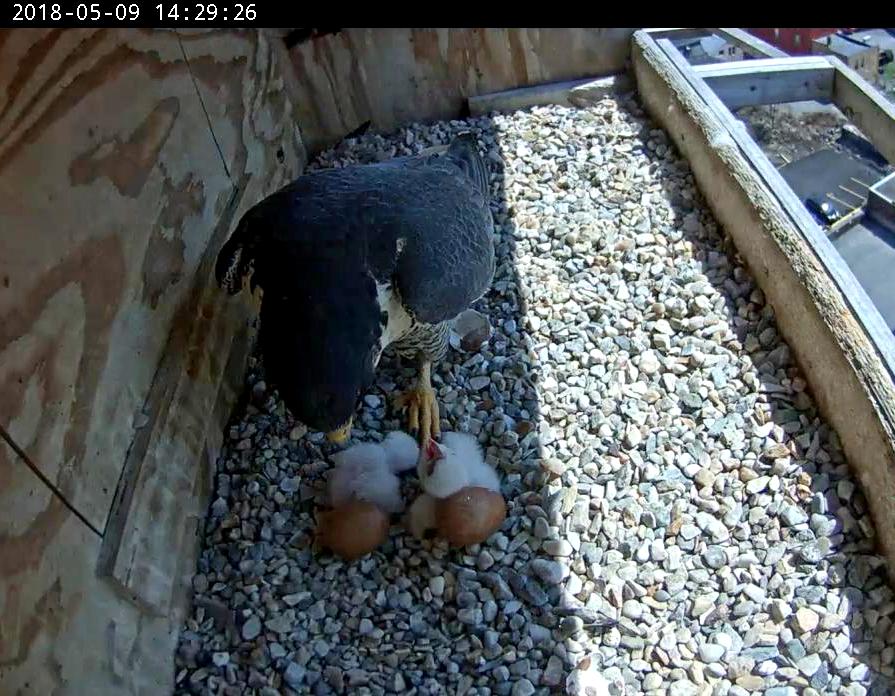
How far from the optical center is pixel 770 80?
3.08 m

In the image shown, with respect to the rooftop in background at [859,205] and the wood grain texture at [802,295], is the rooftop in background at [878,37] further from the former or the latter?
the wood grain texture at [802,295]

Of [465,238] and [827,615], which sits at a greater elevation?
[465,238]

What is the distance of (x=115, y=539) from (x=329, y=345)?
2.05ft

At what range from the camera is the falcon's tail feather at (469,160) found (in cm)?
257

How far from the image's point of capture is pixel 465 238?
7.12 ft

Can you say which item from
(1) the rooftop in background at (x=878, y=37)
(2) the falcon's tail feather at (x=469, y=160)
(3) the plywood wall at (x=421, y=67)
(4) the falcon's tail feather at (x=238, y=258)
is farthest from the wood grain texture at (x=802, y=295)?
(4) the falcon's tail feather at (x=238, y=258)

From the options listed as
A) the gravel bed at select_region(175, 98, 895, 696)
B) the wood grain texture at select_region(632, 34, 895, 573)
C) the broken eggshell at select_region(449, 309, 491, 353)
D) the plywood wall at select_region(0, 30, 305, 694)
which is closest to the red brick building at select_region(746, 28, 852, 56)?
the wood grain texture at select_region(632, 34, 895, 573)

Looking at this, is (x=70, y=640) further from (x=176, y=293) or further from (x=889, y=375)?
(x=889, y=375)

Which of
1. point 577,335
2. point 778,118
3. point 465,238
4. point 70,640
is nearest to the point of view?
point 70,640

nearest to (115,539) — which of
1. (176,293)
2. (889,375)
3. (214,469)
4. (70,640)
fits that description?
(70,640)

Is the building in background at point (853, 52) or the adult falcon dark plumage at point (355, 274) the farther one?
the building in background at point (853, 52)

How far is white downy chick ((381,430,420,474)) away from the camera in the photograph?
7.16ft

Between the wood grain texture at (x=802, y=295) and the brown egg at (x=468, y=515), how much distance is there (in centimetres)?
90

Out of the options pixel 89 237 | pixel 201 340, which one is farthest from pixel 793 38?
pixel 89 237
